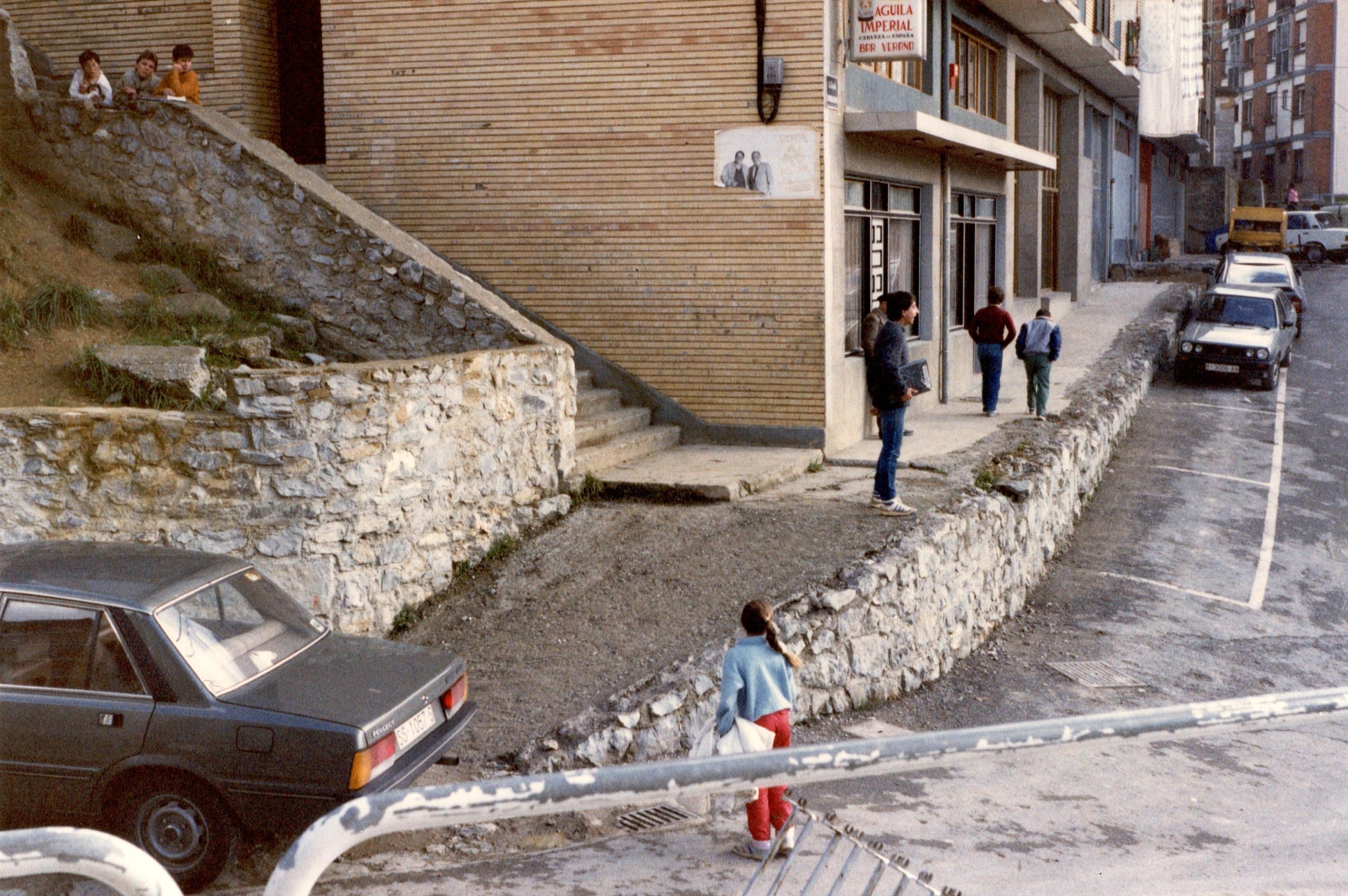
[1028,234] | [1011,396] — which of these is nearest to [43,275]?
[1011,396]

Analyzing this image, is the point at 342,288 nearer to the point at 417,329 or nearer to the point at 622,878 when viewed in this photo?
the point at 417,329

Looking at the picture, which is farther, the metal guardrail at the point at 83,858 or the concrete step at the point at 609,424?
the concrete step at the point at 609,424

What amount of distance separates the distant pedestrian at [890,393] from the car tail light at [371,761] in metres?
5.88

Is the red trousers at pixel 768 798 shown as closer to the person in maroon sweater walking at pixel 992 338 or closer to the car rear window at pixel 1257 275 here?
the person in maroon sweater walking at pixel 992 338

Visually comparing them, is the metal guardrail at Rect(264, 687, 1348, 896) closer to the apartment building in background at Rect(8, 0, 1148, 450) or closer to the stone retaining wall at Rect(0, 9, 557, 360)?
the stone retaining wall at Rect(0, 9, 557, 360)

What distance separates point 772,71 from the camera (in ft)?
41.8

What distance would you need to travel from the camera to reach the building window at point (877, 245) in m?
14.6

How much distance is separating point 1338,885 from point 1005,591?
20.5 feet

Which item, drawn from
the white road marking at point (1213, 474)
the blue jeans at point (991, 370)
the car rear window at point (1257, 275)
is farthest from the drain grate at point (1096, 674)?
the car rear window at point (1257, 275)

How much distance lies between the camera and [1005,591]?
12.2 metres

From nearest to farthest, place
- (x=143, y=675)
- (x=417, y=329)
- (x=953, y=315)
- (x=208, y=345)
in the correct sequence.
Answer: (x=143, y=675)
(x=208, y=345)
(x=417, y=329)
(x=953, y=315)

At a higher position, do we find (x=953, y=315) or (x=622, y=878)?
(x=953, y=315)

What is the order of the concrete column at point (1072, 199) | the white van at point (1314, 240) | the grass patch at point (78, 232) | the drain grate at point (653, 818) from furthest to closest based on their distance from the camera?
1. the white van at point (1314, 240)
2. the concrete column at point (1072, 199)
3. the grass patch at point (78, 232)
4. the drain grate at point (653, 818)

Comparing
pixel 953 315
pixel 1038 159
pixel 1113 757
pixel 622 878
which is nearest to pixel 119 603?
pixel 622 878
